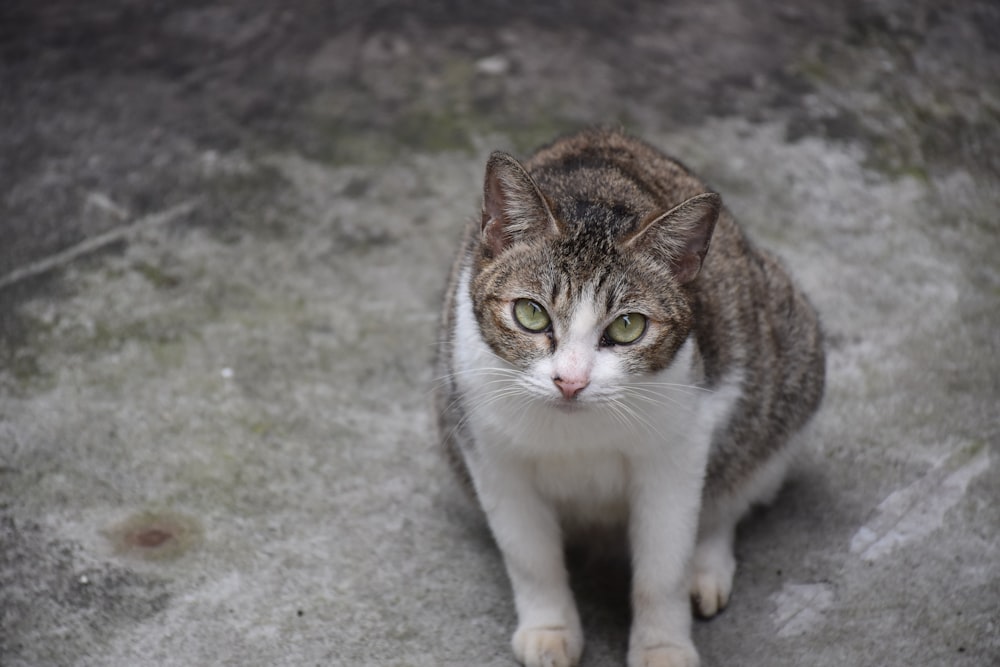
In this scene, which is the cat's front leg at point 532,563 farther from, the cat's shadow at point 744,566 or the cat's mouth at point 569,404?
the cat's mouth at point 569,404

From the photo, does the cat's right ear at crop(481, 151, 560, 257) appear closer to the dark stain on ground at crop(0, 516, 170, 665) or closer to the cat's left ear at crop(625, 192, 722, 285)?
the cat's left ear at crop(625, 192, 722, 285)

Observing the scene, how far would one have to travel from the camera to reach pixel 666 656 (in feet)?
10.5

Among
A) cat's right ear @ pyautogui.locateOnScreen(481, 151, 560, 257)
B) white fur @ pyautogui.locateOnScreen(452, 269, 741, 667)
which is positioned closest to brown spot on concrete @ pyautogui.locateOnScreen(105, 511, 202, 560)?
white fur @ pyautogui.locateOnScreen(452, 269, 741, 667)

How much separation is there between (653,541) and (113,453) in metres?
1.96

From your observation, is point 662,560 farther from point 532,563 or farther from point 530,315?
point 530,315

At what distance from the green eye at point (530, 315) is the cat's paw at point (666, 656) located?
103 centimetres

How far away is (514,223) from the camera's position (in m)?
3.02

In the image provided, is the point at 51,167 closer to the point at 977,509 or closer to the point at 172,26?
the point at 172,26

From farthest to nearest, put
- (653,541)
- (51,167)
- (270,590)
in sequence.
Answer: (51,167) < (270,590) < (653,541)

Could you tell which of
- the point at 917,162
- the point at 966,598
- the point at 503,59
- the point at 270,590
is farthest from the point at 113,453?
the point at 917,162

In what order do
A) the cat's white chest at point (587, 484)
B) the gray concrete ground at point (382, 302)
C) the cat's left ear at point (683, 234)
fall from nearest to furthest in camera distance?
the cat's left ear at point (683, 234) < the cat's white chest at point (587, 484) < the gray concrete ground at point (382, 302)

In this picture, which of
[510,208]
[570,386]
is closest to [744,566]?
[570,386]

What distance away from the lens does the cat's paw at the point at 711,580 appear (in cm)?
346

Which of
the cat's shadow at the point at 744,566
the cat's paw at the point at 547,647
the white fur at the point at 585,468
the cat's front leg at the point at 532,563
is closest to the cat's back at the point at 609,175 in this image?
the white fur at the point at 585,468
